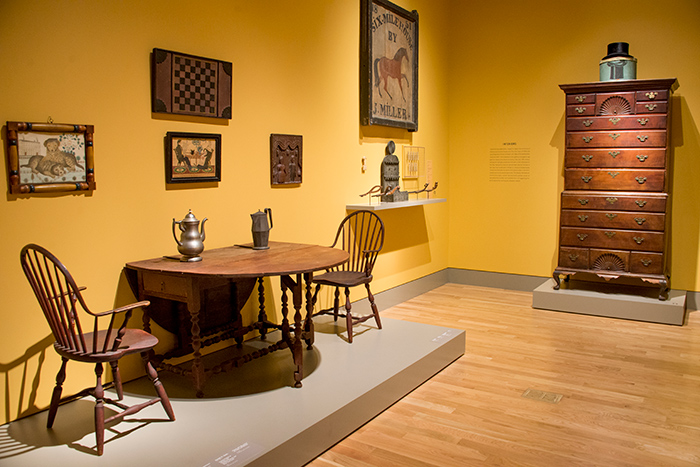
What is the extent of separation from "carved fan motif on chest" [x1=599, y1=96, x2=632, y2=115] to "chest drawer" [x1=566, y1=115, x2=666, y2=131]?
0.06 m

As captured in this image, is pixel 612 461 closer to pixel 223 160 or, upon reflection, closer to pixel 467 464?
pixel 467 464

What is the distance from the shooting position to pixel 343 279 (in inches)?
160

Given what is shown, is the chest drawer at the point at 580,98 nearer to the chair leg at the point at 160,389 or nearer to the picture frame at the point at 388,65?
the picture frame at the point at 388,65

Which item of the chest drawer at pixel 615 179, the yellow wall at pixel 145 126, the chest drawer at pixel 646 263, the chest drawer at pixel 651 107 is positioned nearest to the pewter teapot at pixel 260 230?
the yellow wall at pixel 145 126

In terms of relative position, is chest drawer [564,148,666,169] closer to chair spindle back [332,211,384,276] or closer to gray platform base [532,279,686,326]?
gray platform base [532,279,686,326]

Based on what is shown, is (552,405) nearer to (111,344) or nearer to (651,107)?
(111,344)

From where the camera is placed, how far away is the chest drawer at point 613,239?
509cm

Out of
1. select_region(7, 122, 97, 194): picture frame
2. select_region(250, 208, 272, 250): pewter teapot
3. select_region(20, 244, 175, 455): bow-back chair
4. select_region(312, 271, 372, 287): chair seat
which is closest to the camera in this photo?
select_region(20, 244, 175, 455): bow-back chair

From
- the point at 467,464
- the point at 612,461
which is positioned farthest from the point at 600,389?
the point at 467,464

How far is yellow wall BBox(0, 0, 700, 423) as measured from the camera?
2822 millimetres

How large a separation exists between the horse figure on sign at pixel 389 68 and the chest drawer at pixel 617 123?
5.29ft

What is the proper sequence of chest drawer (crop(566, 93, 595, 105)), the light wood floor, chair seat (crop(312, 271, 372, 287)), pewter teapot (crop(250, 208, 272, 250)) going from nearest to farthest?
1. the light wood floor
2. pewter teapot (crop(250, 208, 272, 250))
3. chair seat (crop(312, 271, 372, 287))
4. chest drawer (crop(566, 93, 595, 105))

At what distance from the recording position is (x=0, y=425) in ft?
8.90

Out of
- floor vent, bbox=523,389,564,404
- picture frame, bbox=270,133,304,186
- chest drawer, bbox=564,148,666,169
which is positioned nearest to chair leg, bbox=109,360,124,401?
picture frame, bbox=270,133,304,186
